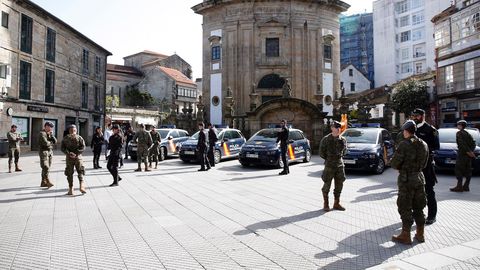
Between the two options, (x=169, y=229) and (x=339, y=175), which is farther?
(x=339, y=175)

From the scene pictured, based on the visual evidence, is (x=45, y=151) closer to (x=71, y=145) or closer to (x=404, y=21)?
(x=71, y=145)

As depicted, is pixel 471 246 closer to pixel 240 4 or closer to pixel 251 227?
pixel 251 227

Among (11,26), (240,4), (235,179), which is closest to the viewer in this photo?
(235,179)

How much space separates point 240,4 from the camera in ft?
107

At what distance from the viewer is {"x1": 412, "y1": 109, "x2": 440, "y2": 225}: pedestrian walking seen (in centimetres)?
582

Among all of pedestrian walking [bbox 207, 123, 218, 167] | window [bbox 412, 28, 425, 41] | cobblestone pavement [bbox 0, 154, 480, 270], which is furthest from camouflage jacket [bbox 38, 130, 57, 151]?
window [bbox 412, 28, 425, 41]

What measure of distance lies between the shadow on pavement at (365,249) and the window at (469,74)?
29.7m

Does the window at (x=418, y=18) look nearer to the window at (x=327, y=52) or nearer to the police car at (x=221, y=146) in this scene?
the window at (x=327, y=52)

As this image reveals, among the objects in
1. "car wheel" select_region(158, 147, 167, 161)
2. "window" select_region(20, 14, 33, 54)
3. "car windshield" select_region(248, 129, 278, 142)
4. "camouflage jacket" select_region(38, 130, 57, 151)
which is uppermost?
"window" select_region(20, 14, 33, 54)

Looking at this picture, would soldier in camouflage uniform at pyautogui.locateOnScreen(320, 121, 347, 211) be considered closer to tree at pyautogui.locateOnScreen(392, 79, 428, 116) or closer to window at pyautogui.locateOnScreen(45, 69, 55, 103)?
window at pyautogui.locateOnScreen(45, 69, 55, 103)

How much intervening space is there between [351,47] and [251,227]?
65.6 m

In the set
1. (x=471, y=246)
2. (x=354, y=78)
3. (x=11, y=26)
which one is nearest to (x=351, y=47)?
(x=354, y=78)

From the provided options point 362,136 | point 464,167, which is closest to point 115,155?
point 362,136

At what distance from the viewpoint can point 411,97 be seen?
116 ft
